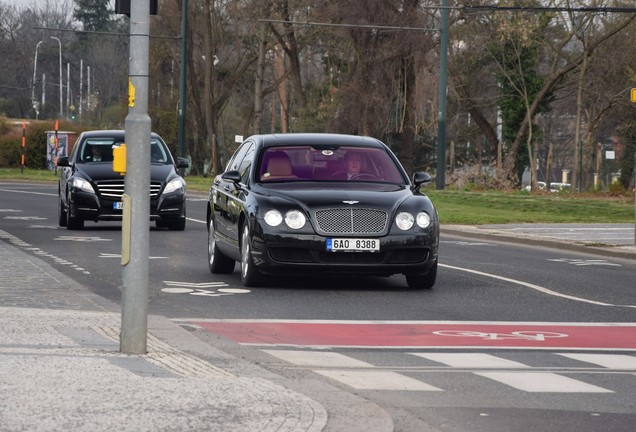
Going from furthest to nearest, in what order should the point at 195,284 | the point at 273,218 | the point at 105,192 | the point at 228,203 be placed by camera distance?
the point at 105,192
the point at 228,203
the point at 195,284
the point at 273,218

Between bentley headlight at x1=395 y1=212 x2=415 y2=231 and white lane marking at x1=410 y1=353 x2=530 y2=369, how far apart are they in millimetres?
4841

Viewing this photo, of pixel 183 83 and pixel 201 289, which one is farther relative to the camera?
pixel 183 83

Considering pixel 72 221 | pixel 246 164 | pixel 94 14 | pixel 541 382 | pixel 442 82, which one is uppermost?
pixel 94 14

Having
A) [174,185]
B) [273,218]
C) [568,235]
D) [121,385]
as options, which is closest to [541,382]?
[121,385]

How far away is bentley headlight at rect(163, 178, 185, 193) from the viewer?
87.5ft

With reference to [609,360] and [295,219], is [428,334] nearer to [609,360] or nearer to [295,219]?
[609,360]

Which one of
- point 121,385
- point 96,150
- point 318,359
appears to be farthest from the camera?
point 96,150

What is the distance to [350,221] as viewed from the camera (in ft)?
51.4

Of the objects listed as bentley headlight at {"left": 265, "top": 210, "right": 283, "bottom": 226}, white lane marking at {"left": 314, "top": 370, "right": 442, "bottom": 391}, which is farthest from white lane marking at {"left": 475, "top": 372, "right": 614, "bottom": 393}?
bentley headlight at {"left": 265, "top": 210, "right": 283, "bottom": 226}

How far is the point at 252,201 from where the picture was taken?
53.0 ft

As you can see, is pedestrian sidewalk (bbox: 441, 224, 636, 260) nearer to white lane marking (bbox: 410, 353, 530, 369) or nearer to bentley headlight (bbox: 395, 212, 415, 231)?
bentley headlight (bbox: 395, 212, 415, 231)

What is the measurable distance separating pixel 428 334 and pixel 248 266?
409cm

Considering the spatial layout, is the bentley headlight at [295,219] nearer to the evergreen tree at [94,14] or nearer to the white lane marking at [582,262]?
the white lane marking at [582,262]

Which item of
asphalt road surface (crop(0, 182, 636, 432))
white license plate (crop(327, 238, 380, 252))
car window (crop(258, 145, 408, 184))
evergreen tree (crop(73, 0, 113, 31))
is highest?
evergreen tree (crop(73, 0, 113, 31))
